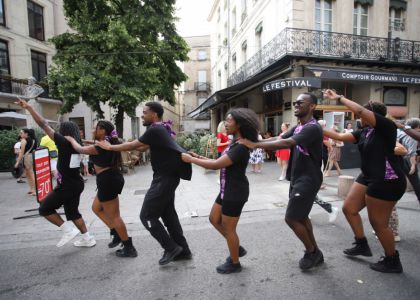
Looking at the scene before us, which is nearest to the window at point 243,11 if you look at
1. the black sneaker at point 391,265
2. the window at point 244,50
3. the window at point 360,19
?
the window at point 244,50

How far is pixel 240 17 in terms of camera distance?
1945 centimetres

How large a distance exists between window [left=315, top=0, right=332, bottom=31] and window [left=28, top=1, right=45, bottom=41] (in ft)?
60.0

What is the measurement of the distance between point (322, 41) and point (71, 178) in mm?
11783

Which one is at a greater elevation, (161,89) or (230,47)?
(230,47)

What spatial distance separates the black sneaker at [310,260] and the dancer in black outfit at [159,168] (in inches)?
55.4

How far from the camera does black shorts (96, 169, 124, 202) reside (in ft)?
11.2

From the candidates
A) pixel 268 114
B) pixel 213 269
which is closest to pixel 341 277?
pixel 213 269

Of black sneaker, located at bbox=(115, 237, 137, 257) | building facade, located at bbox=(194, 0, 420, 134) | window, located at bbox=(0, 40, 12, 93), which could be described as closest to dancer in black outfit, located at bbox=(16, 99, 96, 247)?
black sneaker, located at bbox=(115, 237, 137, 257)

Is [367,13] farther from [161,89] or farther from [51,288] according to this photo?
[51,288]

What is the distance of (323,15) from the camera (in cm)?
1245

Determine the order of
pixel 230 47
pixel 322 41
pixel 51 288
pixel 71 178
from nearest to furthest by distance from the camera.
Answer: pixel 51 288 < pixel 71 178 < pixel 322 41 < pixel 230 47

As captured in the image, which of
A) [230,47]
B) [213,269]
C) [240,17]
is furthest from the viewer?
[230,47]

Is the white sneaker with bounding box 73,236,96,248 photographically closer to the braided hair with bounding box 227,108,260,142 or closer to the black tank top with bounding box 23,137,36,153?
the braided hair with bounding box 227,108,260,142

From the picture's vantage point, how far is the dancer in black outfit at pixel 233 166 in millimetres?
2697
